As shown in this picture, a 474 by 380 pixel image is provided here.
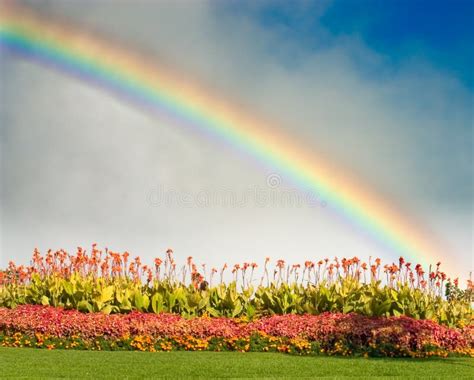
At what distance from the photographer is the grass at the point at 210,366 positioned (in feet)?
27.7

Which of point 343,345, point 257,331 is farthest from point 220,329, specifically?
point 343,345

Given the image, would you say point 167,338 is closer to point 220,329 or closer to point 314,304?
point 220,329

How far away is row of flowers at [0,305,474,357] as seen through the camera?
10.8m

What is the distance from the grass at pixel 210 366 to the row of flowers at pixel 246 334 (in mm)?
561

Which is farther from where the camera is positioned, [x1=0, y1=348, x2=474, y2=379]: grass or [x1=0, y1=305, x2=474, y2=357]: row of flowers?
[x1=0, y1=305, x2=474, y2=357]: row of flowers

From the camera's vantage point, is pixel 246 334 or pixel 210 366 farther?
pixel 246 334

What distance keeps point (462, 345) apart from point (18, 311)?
917 centimetres

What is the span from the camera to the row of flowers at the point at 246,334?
35.4 ft

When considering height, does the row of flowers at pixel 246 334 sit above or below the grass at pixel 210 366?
above

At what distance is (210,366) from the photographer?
8930 mm

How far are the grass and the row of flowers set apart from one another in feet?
1.84

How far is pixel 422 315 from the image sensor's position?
12.5 meters

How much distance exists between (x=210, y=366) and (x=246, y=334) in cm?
259

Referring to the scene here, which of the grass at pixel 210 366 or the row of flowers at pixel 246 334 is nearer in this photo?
the grass at pixel 210 366
